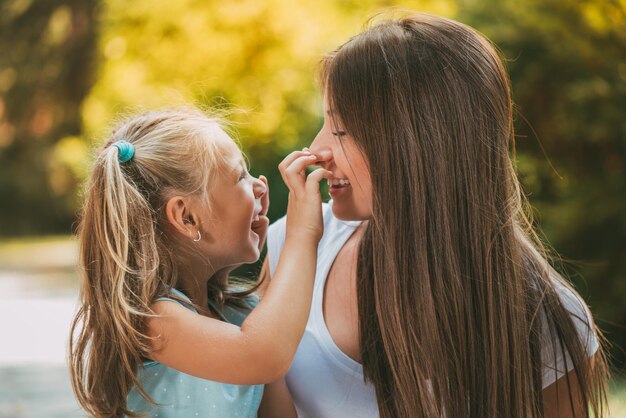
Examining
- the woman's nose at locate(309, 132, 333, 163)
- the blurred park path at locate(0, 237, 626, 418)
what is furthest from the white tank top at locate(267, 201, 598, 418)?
the blurred park path at locate(0, 237, 626, 418)

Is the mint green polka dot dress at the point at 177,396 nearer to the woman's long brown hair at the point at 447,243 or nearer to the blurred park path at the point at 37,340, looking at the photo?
the woman's long brown hair at the point at 447,243

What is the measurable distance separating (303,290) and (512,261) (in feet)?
1.60

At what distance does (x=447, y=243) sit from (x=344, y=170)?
0.30 meters

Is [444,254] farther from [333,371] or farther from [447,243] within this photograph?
[333,371]

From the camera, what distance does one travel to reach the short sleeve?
1.97 metres

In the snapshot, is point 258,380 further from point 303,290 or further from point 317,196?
point 317,196

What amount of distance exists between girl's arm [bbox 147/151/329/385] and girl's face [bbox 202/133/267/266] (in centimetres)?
23

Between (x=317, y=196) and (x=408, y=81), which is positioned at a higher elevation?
(x=408, y=81)

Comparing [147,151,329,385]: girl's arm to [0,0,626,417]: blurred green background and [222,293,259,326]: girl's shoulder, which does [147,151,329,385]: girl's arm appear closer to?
[222,293,259,326]: girl's shoulder

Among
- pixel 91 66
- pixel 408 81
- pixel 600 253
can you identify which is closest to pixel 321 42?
pixel 600 253

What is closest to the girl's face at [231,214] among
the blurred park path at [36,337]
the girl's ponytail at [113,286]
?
the girl's ponytail at [113,286]

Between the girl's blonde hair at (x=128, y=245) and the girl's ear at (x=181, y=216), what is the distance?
0.02 metres

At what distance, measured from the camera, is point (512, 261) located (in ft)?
6.54

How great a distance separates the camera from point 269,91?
393 inches
